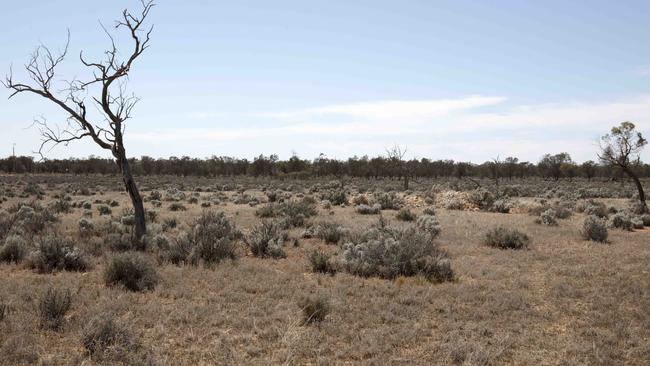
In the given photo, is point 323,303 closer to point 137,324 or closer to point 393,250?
point 137,324

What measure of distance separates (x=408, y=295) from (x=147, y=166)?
96086 mm

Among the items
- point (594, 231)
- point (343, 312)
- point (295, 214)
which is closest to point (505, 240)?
point (594, 231)

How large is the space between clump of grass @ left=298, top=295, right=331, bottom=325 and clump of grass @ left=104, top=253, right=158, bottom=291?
11.2ft

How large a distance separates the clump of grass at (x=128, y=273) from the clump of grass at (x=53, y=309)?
1774 mm

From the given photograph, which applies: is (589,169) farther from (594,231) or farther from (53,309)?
(53,309)

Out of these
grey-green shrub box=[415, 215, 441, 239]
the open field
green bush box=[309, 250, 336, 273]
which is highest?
grey-green shrub box=[415, 215, 441, 239]

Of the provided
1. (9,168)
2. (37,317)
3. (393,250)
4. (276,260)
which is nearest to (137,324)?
(37,317)

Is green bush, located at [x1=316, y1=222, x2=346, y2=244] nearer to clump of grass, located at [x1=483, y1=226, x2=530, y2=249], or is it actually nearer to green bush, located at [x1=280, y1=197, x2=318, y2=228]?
green bush, located at [x1=280, y1=197, x2=318, y2=228]

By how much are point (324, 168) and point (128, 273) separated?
256ft

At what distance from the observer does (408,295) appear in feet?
29.6

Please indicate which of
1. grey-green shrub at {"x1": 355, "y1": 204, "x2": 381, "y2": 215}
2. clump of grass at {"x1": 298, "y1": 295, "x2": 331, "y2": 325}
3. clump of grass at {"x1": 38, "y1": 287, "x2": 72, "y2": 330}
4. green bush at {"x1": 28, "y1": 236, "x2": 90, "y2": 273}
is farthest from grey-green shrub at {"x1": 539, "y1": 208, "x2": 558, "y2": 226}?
clump of grass at {"x1": 38, "y1": 287, "x2": 72, "y2": 330}

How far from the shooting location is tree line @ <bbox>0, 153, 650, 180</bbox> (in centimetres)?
8694

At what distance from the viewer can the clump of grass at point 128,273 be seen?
930 cm

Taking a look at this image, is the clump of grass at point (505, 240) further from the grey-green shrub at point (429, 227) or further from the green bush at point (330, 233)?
the green bush at point (330, 233)
